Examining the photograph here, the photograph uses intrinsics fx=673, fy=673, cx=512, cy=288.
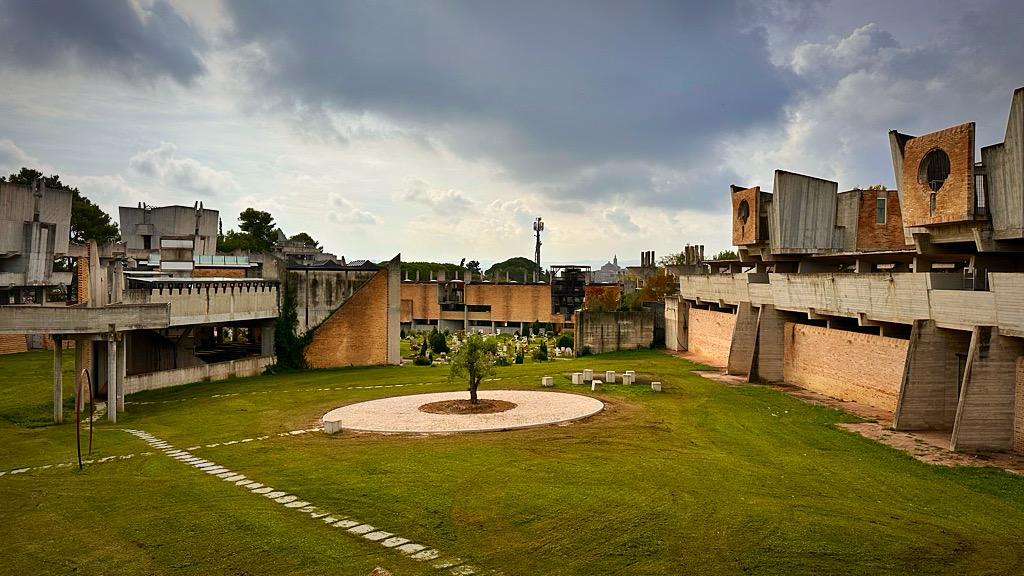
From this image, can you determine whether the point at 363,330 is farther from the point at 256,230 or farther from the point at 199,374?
the point at 256,230

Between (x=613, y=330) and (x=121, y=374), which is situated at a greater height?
(x=613, y=330)

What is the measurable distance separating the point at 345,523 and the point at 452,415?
33.2ft

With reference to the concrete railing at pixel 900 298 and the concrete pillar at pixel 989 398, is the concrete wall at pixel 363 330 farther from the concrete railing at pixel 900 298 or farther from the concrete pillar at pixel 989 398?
the concrete pillar at pixel 989 398

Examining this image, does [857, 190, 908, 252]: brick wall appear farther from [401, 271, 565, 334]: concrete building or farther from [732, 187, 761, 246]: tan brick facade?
[401, 271, 565, 334]: concrete building

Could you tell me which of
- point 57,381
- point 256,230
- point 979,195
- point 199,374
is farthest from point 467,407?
point 256,230

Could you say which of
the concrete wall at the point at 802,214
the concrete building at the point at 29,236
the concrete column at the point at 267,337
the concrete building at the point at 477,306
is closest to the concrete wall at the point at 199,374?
the concrete column at the point at 267,337

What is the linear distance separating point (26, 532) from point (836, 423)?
20884 millimetres

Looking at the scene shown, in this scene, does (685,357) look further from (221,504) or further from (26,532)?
(26,532)

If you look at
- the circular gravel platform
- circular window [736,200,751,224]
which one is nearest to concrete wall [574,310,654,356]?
circular window [736,200,751,224]

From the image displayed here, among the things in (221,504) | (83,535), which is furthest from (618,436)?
(83,535)

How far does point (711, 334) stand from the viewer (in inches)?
1594

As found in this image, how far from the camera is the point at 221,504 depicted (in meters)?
12.9

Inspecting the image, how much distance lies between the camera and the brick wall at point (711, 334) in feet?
126

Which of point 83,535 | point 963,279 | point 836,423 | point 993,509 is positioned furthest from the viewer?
point 836,423
